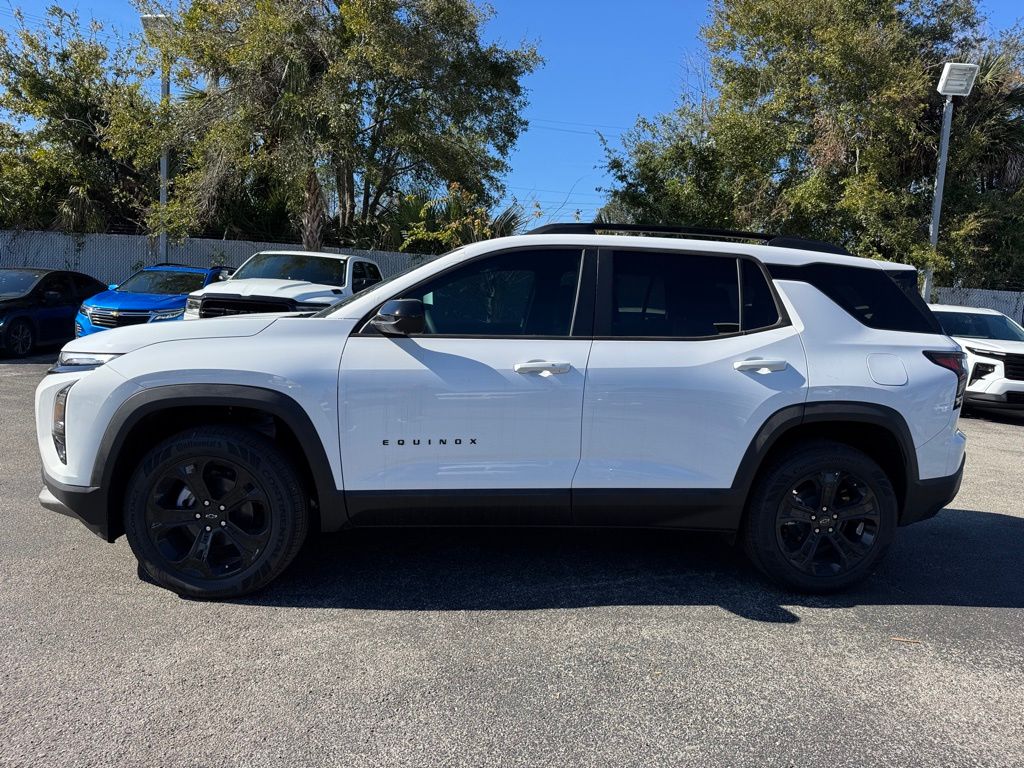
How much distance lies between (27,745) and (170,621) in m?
0.97

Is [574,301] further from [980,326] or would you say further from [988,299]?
[988,299]

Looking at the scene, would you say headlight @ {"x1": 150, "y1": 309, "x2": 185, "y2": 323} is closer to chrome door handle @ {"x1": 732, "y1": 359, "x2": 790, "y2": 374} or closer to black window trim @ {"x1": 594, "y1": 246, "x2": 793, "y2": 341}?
black window trim @ {"x1": 594, "y1": 246, "x2": 793, "y2": 341}

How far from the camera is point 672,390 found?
3.85 meters

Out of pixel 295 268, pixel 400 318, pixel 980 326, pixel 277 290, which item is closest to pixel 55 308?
pixel 295 268

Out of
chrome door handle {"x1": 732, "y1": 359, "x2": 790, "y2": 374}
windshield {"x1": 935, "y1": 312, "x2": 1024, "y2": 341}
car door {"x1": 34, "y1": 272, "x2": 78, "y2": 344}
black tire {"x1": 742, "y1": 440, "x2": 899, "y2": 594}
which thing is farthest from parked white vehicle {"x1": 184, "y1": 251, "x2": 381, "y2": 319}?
windshield {"x1": 935, "y1": 312, "x2": 1024, "y2": 341}

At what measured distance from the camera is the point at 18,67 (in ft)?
Answer: 60.8

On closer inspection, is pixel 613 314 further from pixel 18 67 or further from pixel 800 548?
pixel 18 67

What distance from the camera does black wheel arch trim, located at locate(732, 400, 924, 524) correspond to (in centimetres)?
394

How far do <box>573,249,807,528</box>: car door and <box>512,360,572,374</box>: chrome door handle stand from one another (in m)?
0.14

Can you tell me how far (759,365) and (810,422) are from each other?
0.41 metres

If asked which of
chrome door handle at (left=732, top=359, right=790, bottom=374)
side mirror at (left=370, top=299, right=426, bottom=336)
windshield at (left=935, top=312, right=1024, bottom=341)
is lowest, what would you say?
chrome door handle at (left=732, top=359, right=790, bottom=374)

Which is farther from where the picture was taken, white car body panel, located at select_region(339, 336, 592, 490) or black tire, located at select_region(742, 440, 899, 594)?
black tire, located at select_region(742, 440, 899, 594)

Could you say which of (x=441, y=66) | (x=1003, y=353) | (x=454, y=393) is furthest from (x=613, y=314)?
(x=441, y=66)

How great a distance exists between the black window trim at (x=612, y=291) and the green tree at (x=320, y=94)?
12664 mm
